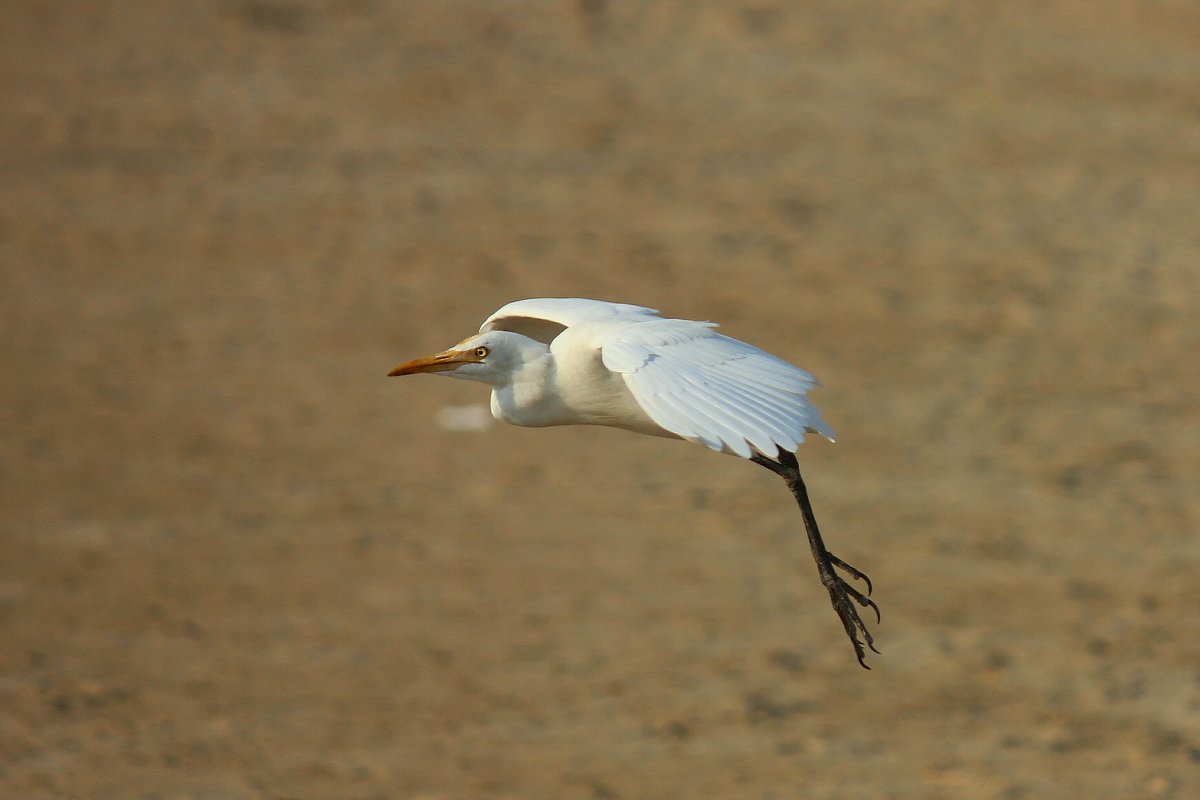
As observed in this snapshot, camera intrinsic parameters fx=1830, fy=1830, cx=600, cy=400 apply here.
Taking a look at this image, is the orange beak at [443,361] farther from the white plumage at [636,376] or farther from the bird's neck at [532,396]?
the bird's neck at [532,396]

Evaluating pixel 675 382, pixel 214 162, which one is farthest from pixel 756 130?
pixel 675 382

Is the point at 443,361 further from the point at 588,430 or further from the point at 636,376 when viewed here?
the point at 588,430

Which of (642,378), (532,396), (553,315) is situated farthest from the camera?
(553,315)

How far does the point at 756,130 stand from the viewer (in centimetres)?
2269

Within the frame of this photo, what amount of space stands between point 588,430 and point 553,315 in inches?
436

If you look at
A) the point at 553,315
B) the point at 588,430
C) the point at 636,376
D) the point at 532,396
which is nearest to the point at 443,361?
the point at 532,396

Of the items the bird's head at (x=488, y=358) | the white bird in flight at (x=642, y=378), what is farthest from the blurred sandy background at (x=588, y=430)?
the bird's head at (x=488, y=358)

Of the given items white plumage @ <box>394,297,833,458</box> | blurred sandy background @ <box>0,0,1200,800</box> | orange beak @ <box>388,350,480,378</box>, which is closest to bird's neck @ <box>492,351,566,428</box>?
white plumage @ <box>394,297,833,458</box>

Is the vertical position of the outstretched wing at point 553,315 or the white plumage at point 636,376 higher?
the outstretched wing at point 553,315

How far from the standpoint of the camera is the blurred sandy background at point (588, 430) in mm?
14023

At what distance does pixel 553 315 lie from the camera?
7.05m

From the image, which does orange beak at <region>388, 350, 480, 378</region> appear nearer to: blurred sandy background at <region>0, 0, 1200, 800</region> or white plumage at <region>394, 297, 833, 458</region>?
white plumage at <region>394, 297, 833, 458</region>

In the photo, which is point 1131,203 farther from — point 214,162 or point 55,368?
point 55,368

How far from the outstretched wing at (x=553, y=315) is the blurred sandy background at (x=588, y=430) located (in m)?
6.29
